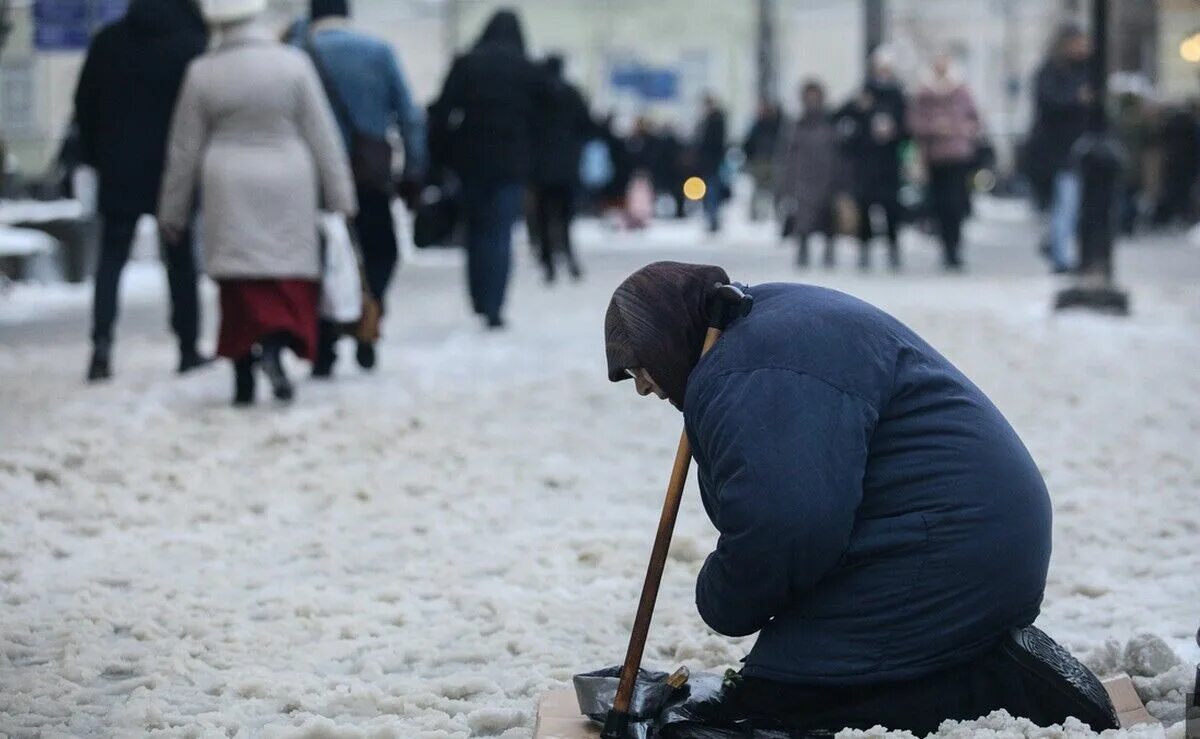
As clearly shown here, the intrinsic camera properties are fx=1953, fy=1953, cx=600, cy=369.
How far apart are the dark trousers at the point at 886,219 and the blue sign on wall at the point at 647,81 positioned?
2809 cm

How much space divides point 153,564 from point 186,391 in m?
3.71

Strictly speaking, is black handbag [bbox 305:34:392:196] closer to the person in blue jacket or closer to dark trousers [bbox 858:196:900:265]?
the person in blue jacket

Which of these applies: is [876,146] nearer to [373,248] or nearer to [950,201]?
[950,201]

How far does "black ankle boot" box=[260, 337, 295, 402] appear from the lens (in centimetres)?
867

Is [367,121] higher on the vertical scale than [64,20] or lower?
lower

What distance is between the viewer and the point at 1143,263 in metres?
18.2

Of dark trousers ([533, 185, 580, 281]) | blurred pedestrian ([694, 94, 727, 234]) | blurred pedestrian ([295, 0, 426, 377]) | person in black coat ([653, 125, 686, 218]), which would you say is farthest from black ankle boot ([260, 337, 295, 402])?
person in black coat ([653, 125, 686, 218])

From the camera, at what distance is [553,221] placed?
1655 cm

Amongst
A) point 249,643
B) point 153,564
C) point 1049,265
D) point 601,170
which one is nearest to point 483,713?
point 249,643

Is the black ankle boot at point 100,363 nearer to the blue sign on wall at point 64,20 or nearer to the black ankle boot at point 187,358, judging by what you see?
the black ankle boot at point 187,358

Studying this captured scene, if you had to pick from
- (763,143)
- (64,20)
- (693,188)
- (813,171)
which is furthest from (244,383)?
(693,188)

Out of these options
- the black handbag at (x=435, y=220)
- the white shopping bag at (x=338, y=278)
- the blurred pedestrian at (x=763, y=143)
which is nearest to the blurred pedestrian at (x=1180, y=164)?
the blurred pedestrian at (x=763, y=143)

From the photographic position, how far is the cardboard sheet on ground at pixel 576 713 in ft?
12.3

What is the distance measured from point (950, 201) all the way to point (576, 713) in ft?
45.6
